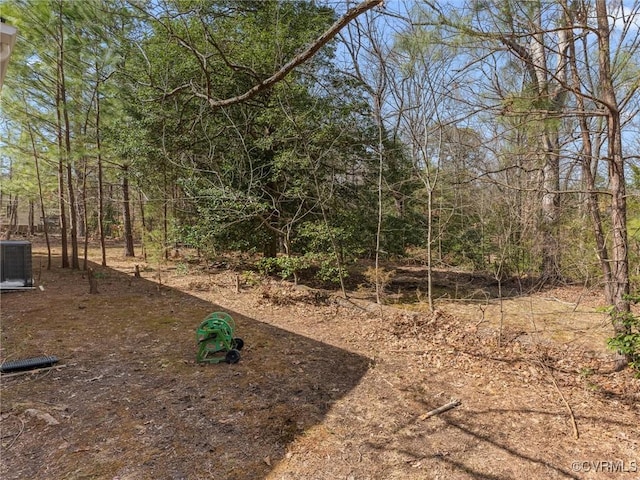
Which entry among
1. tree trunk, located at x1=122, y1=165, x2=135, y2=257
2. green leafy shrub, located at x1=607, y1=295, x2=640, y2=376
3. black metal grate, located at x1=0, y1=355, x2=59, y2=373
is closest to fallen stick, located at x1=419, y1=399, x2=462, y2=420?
green leafy shrub, located at x1=607, y1=295, x2=640, y2=376

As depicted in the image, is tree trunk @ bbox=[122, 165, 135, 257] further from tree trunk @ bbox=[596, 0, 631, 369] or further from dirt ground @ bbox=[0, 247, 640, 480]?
tree trunk @ bbox=[596, 0, 631, 369]

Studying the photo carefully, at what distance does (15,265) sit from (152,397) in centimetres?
559

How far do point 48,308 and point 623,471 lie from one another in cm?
677

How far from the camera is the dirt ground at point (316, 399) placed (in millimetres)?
2295

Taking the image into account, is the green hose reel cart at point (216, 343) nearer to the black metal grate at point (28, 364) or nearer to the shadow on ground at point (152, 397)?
the shadow on ground at point (152, 397)

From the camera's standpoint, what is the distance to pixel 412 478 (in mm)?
2176

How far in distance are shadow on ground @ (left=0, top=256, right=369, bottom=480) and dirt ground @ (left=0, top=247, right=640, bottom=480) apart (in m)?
0.01

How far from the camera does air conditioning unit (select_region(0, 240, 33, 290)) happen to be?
21.7ft

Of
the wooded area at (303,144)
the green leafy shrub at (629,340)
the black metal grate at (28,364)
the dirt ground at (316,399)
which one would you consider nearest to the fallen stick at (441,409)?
the dirt ground at (316,399)

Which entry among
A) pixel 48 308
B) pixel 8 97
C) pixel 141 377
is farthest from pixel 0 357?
pixel 8 97

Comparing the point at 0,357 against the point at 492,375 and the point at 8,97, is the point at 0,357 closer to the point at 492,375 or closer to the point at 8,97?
the point at 492,375

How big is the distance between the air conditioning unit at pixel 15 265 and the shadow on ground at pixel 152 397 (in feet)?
5.45

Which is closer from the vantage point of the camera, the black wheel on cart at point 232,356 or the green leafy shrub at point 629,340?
the green leafy shrub at point 629,340

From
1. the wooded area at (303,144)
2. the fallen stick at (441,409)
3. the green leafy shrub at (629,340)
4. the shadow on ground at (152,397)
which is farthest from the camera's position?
the wooded area at (303,144)
